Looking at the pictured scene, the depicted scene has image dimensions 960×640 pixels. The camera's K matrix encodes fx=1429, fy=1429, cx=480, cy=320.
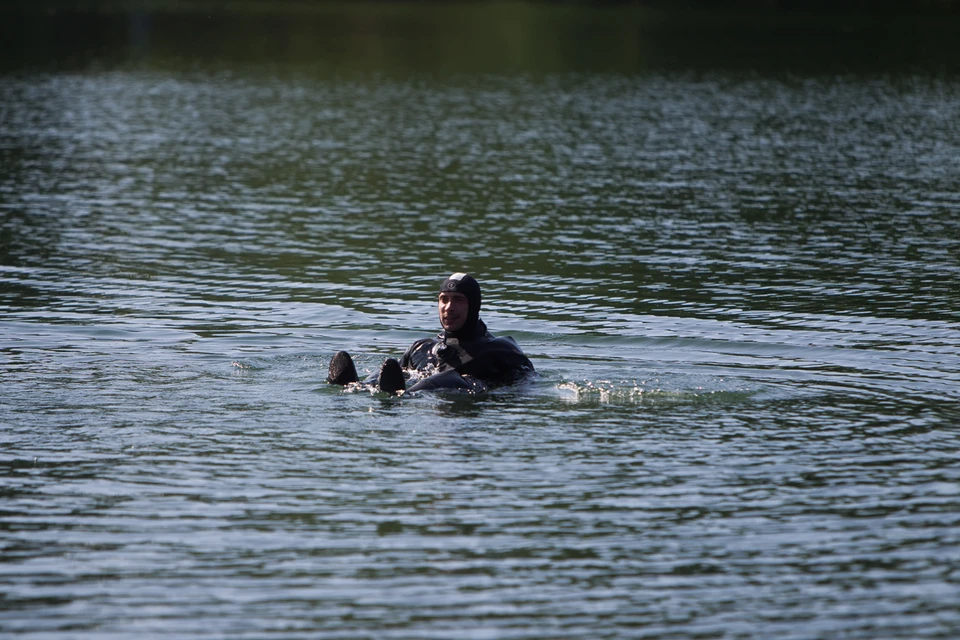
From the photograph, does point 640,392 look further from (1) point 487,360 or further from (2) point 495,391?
(1) point 487,360

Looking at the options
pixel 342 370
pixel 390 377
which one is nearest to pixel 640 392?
pixel 390 377

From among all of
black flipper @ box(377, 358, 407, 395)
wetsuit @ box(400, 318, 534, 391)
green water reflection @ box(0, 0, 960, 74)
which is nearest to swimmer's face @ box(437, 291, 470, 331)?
wetsuit @ box(400, 318, 534, 391)

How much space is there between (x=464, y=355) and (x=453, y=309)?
0.58 metres

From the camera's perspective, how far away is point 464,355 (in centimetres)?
1756

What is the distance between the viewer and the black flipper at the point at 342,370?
16688mm

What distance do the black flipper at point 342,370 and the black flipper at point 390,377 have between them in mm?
448

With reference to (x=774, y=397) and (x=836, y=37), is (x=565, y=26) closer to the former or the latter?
(x=836, y=37)

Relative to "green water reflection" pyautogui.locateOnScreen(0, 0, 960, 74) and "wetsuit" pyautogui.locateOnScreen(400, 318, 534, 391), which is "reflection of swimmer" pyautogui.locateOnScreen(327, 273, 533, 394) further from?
"green water reflection" pyautogui.locateOnScreen(0, 0, 960, 74)

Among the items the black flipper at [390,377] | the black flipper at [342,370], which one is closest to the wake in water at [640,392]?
the black flipper at [390,377]

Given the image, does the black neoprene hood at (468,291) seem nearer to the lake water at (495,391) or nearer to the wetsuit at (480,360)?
the wetsuit at (480,360)

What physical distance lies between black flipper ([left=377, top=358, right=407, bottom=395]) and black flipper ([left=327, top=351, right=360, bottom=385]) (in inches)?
17.6

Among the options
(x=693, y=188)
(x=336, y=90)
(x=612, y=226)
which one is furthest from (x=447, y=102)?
(x=612, y=226)

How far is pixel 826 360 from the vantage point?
18734 millimetres

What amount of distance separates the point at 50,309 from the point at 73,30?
65.7 metres
